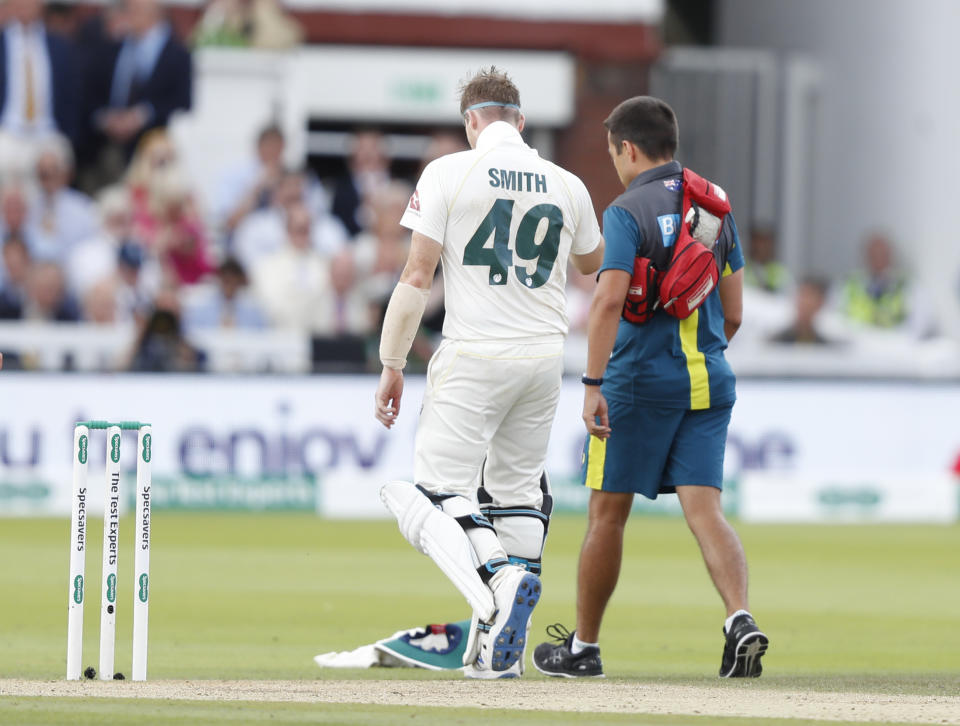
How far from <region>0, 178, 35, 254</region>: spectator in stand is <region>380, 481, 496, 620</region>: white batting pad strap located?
987 centimetres

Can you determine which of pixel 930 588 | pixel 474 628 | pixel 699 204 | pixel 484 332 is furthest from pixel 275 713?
pixel 930 588

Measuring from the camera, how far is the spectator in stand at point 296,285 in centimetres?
1541

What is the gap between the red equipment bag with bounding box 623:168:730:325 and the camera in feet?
21.6

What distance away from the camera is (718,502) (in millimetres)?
6703

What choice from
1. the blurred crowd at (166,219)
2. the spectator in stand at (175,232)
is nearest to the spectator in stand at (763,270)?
the blurred crowd at (166,219)

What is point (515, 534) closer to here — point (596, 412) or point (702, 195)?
point (596, 412)

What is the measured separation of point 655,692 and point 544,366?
1.26 metres

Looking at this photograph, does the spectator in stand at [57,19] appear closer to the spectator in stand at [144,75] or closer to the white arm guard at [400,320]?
the spectator in stand at [144,75]

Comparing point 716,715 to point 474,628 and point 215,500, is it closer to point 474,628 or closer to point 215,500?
point 474,628

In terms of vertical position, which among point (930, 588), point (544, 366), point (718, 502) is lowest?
point (930, 588)

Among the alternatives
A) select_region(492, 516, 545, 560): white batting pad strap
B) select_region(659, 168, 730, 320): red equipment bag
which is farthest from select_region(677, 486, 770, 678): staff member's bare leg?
select_region(659, 168, 730, 320): red equipment bag

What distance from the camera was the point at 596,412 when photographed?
21.1 feet

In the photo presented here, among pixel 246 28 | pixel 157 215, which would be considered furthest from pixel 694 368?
pixel 246 28

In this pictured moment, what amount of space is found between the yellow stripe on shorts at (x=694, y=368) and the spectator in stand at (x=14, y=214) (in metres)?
9.89
